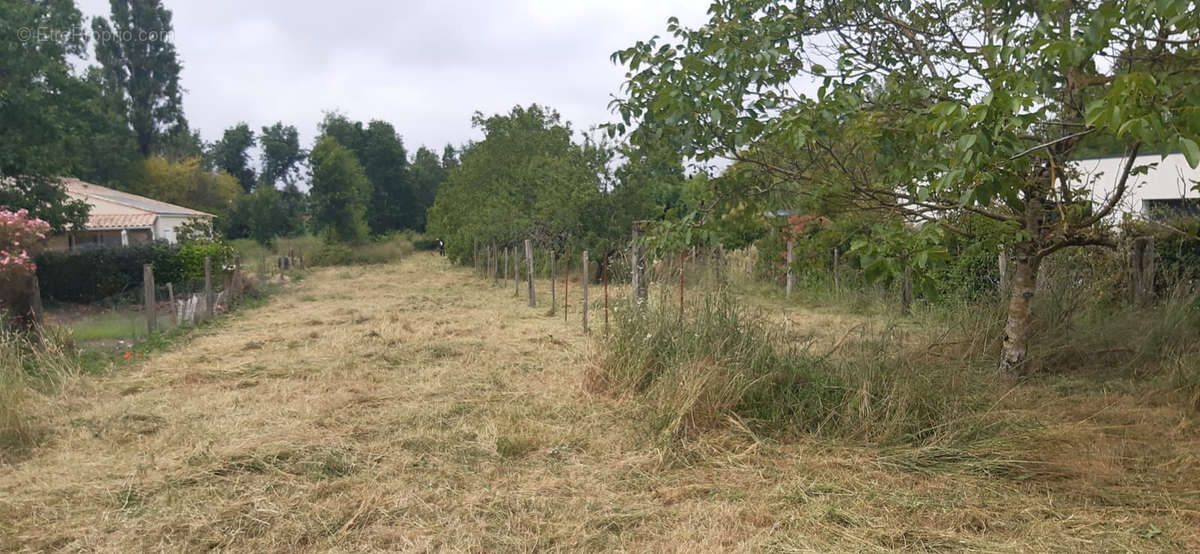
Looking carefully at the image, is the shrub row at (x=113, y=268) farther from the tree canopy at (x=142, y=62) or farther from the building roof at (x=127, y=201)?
the tree canopy at (x=142, y=62)

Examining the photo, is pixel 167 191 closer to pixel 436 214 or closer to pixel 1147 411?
pixel 436 214

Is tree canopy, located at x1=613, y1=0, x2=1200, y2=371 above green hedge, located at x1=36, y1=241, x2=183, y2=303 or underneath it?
above

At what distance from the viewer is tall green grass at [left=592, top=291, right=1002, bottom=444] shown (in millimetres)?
4586

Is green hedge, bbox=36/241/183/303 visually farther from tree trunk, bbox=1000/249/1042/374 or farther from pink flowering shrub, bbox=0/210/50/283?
tree trunk, bbox=1000/249/1042/374

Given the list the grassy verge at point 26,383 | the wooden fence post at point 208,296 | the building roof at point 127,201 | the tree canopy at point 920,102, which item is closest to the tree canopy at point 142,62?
the building roof at point 127,201

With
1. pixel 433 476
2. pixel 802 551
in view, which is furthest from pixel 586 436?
pixel 802 551

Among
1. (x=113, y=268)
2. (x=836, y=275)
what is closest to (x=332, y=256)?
(x=113, y=268)

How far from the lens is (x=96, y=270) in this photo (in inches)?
622

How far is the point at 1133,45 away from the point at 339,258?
29590mm

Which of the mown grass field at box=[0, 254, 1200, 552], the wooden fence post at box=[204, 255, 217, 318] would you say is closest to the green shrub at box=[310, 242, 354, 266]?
the wooden fence post at box=[204, 255, 217, 318]

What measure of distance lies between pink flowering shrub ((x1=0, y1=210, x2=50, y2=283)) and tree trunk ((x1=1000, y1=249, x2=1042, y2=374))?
9.48 meters

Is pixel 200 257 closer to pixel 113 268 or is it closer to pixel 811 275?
pixel 113 268

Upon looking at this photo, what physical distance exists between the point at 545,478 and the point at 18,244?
7.64m

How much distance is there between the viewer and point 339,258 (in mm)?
30891
